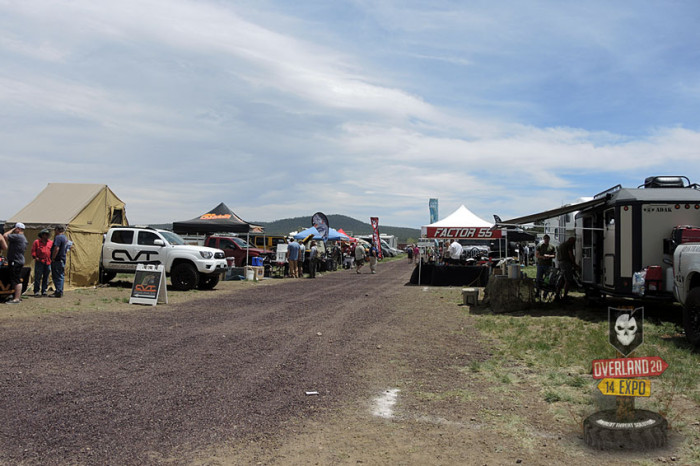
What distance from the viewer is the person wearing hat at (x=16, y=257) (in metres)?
12.1

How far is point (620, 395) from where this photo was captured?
416 cm

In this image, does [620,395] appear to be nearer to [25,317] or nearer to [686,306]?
[686,306]

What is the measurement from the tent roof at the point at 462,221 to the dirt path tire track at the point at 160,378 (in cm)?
1036

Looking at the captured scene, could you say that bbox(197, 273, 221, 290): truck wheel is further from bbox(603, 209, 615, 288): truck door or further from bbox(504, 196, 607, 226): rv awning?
bbox(603, 209, 615, 288): truck door

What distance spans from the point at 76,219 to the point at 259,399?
12704 millimetres

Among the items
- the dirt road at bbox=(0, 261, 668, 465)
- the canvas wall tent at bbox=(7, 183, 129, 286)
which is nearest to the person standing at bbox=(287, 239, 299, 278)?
the canvas wall tent at bbox=(7, 183, 129, 286)

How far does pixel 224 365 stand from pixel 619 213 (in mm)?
7939

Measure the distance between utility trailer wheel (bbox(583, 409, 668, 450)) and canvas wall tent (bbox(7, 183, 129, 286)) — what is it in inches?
583

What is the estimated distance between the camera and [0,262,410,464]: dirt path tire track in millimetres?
4242

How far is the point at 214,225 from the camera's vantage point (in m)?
26.2

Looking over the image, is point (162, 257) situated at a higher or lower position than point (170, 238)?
lower

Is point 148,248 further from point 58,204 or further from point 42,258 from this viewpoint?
point 42,258

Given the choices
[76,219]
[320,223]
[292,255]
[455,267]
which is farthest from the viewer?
[320,223]

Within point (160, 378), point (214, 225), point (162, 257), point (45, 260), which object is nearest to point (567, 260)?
point (160, 378)
